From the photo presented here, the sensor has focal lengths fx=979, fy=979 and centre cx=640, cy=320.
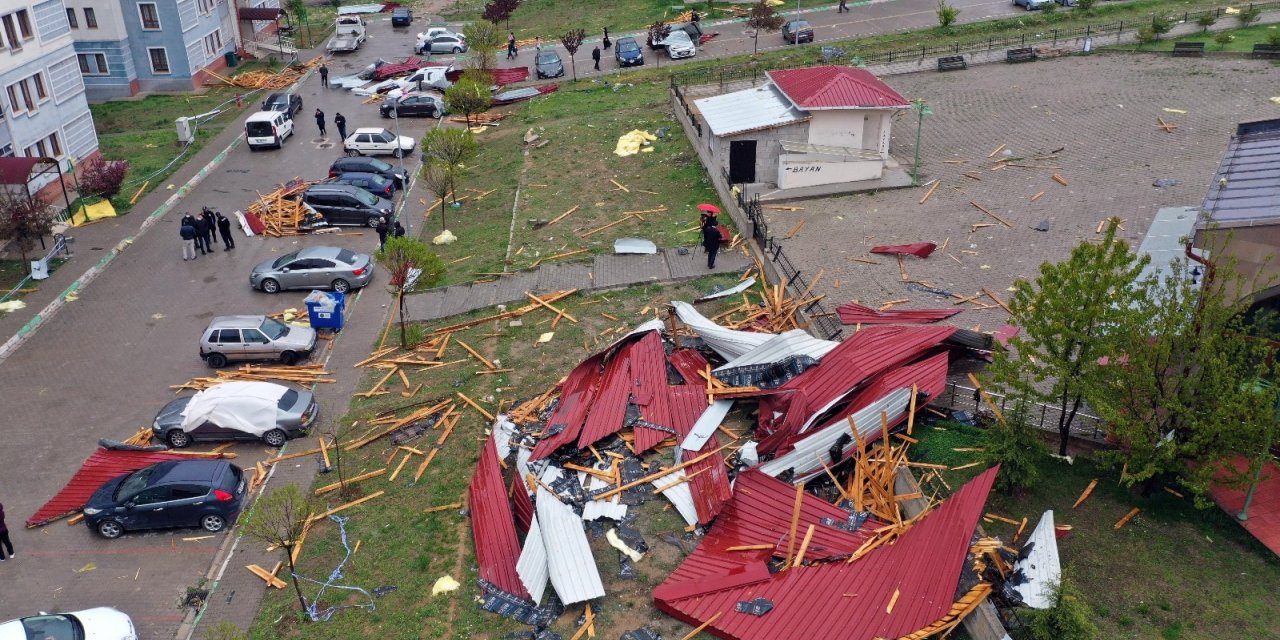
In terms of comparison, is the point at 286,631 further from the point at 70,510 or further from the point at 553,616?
the point at 70,510

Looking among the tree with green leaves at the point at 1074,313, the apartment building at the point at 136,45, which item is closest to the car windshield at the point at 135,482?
the tree with green leaves at the point at 1074,313

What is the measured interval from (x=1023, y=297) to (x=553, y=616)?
900 cm

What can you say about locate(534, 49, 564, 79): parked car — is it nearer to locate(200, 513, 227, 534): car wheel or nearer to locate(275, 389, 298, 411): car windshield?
locate(275, 389, 298, 411): car windshield

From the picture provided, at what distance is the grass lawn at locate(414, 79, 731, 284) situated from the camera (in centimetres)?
2905

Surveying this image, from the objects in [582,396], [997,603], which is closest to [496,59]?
[582,396]

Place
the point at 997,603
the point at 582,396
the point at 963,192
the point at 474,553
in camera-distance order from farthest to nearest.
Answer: the point at 963,192 < the point at 582,396 < the point at 474,553 < the point at 997,603

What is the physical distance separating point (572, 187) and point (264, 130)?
15.0 metres

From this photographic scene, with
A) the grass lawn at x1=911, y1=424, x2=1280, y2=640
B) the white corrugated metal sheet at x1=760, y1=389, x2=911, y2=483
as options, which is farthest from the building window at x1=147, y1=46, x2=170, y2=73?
the grass lawn at x1=911, y1=424, x2=1280, y2=640

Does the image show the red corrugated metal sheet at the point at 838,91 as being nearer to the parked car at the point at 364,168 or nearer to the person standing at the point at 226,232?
the parked car at the point at 364,168

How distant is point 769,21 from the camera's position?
47031 mm

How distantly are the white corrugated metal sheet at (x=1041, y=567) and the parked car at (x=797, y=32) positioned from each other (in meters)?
36.7

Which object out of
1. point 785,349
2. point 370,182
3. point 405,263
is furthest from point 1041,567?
point 370,182

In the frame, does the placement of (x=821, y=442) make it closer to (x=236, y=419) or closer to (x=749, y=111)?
(x=236, y=419)

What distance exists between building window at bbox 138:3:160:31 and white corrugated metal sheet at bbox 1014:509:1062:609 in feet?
153
